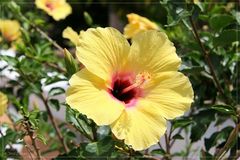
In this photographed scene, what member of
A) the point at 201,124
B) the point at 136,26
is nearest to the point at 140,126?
the point at 201,124

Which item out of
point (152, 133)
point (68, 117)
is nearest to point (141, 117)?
point (152, 133)

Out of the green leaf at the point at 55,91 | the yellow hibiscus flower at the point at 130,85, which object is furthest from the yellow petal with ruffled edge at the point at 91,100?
the green leaf at the point at 55,91

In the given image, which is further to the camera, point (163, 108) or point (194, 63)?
point (194, 63)

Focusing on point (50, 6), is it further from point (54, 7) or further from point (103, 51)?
point (103, 51)

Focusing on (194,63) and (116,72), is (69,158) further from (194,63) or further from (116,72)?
(194,63)

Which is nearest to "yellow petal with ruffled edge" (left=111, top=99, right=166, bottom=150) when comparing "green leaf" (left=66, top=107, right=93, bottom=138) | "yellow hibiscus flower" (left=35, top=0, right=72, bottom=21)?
"green leaf" (left=66, top=107, right=93, bottom=138)

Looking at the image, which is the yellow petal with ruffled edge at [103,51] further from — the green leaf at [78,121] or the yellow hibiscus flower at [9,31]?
the yellow hibiscus flower at [9,31]
